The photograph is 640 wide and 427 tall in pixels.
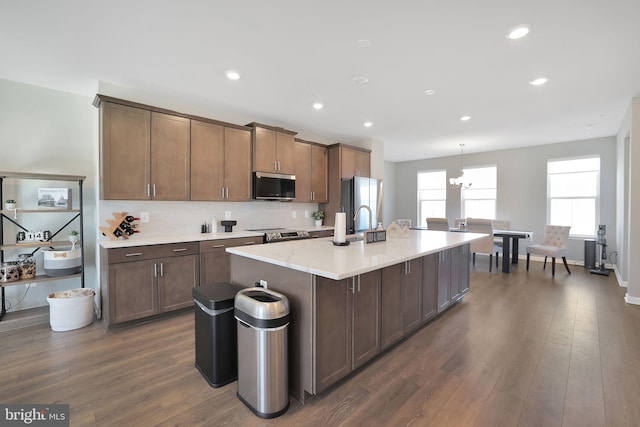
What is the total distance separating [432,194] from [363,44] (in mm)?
6704

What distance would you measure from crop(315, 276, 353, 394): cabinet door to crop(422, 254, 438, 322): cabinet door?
120cm

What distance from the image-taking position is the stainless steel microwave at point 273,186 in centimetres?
414

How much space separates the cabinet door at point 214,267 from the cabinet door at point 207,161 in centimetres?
79

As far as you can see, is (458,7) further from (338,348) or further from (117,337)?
(117,337)

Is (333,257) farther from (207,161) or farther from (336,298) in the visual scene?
(207,161)

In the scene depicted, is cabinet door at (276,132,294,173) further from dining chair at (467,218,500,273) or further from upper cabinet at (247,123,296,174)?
dining chair at (467,218,500,273)

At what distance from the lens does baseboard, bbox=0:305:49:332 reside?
2.84m

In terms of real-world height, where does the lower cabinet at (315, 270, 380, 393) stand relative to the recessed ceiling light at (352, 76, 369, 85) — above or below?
below

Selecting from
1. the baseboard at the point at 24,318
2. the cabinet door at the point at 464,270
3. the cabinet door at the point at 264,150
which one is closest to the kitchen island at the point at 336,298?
the cabinet door at the point at 464,270

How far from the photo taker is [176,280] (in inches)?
124

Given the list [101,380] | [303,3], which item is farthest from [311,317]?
[303,3]

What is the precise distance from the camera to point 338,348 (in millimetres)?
1891

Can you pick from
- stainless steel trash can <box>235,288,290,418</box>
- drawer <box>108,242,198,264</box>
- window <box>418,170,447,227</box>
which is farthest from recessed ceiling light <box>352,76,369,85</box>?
window <box>418,170,447,227</box>

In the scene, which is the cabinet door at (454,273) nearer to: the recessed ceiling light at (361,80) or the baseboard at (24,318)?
the recessed ceiling light at (361,80)
